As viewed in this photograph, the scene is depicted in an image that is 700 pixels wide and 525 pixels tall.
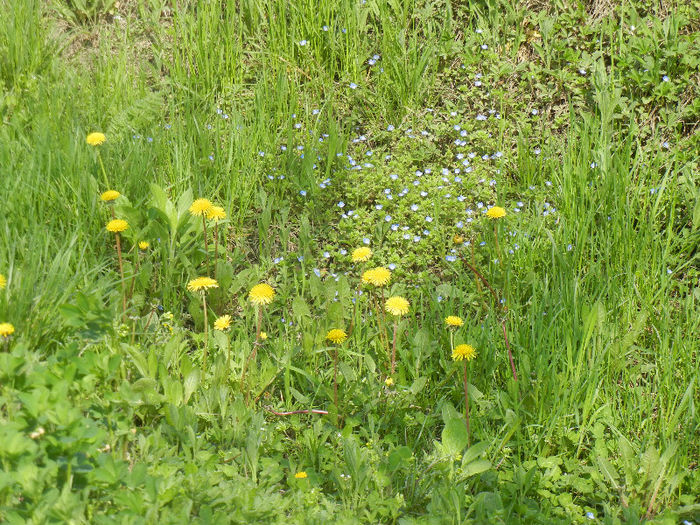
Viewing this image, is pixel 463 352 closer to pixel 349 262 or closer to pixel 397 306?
pixel 397 306

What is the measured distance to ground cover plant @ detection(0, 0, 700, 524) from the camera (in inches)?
96.3

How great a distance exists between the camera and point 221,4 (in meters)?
4.85

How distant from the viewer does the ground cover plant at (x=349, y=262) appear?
8.03 ft

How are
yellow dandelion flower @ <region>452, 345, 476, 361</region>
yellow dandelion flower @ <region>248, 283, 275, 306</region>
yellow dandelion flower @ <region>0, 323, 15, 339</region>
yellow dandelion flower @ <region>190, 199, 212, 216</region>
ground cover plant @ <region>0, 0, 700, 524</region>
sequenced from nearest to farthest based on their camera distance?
1. yellow dandelion flower @ <region>0, 323, 15, 339</region>
2. ground cover plant @ <region>0, 0, 700, 524</region>
3. yellow dandelion flower @ <region>452, 345, 476, 361</region>
4. yellow dandelion flower @ <region>248, 283, 275, 306</region>
5. yellow dandelion flower @ <region>190, 199, 212, 216</region>

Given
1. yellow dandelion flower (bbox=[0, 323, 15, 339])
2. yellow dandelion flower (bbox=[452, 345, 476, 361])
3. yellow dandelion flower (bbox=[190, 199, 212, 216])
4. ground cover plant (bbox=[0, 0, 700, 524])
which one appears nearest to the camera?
yellow dandelion flower (bbox=[0, 323, 15, 339])

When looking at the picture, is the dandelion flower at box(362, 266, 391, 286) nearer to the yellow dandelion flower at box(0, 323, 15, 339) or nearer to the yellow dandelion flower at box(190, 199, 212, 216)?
the yellow dandelion flower at box(190, 199, 212, 216)

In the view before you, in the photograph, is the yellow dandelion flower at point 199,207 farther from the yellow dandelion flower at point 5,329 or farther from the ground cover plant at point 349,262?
the yellow dandelion flower at point 5,329

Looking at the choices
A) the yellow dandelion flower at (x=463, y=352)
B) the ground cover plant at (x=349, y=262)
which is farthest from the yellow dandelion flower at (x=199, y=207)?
the yellow dandelion flower at (x=463, y=352)

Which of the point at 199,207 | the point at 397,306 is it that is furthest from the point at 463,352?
the point at 199,207

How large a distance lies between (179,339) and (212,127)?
1.61m

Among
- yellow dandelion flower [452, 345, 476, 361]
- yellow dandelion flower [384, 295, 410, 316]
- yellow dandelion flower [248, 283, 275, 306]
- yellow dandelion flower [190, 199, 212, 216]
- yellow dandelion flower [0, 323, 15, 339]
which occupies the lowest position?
yellow dandelion flower [452, 345, 476, 361]

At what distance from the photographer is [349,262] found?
3.84 metres

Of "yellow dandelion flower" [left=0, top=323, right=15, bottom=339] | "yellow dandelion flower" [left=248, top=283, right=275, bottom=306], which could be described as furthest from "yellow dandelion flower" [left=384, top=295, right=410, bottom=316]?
"yellow dandelion flower" [left=0, top=323, right=15, bottom=339]

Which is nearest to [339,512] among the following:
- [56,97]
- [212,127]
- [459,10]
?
[212,127]
